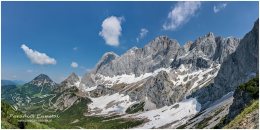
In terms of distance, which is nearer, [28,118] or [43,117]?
[28,118]

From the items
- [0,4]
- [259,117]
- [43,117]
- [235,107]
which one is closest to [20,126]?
[43,117]

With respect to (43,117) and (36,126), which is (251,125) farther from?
(43,117)

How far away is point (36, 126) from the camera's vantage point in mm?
31172

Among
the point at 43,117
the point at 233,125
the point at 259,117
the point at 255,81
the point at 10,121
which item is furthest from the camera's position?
the point at 255,81

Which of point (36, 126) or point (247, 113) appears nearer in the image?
point (247, 113)

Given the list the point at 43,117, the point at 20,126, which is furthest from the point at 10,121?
the point at 43,117

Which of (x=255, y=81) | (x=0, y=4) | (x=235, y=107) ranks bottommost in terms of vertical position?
(x=235, y=107)

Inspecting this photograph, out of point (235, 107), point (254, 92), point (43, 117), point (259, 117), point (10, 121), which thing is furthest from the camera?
point (235, 107)

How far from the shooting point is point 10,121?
2848 cm

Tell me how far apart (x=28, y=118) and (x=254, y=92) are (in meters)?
48.5

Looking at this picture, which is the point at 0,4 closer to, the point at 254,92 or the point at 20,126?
the point at 20,126

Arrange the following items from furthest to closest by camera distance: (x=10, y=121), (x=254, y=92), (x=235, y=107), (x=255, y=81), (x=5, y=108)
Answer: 1. (x=235, y=107)
2. (x=255, y=81)
3. (x=254, y=92)
4. (x=5, y=108)
5. (x=10, y=121)

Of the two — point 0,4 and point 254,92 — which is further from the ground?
point 0,4

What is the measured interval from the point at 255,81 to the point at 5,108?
5431 centimetres
